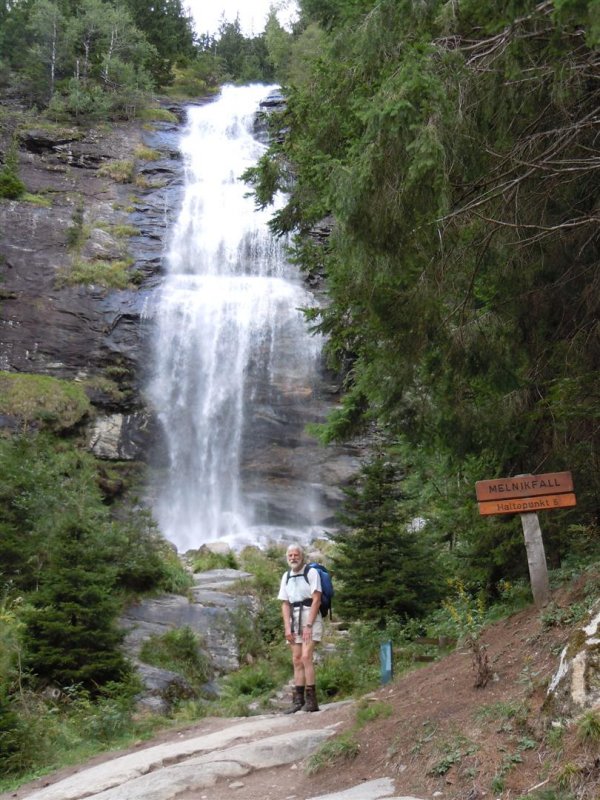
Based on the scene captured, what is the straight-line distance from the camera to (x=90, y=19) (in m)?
39.1

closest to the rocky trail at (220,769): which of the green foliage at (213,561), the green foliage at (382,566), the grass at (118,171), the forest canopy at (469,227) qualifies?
the forest canopy at (469,227)

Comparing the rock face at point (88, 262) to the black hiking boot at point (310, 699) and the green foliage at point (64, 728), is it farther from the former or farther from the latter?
the black hiking boot at point (310, 699)

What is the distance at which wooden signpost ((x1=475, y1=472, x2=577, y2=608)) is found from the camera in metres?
5.78

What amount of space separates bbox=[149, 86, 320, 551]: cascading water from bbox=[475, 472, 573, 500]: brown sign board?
16.4 metres

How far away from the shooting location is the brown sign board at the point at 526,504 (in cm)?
579

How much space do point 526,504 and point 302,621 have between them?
2.12 meters

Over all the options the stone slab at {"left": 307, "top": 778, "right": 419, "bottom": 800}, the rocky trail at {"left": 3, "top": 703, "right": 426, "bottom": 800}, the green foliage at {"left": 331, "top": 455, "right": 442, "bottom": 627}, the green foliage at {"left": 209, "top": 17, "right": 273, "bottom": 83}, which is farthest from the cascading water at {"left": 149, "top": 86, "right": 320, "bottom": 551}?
the green foliage at {"left": 209, "top": 17, "right": 273, "bottom": 83}

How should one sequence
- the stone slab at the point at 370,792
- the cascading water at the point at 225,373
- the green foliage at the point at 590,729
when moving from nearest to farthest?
1. the green foliage at the point at 590,729
2. the stone slab at the point at 370,792
3. the cascading water at the point at 225,373

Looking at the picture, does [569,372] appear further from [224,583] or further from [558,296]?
[224,583]

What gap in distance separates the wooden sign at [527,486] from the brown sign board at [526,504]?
0.03m

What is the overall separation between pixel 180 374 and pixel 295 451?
15.8 feet

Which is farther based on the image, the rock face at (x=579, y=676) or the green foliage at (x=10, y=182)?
the green foliage at (x=10, y=182)

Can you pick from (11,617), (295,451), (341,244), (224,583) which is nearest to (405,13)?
(341,244)

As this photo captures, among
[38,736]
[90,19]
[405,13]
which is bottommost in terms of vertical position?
[38,736]
